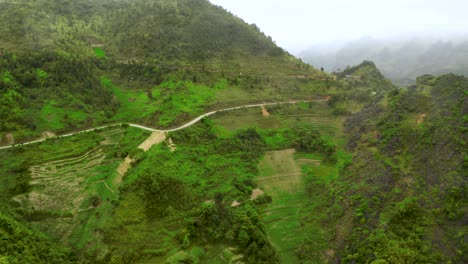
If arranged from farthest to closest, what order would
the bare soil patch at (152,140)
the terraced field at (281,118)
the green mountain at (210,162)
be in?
the terraced field at (281,118) → the bare soil patch at (152,140) → the green mountain at (210,162)

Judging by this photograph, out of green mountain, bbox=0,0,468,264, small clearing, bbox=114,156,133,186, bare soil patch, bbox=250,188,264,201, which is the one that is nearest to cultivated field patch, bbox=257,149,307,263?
green mountain, bbox=0,0,468,264

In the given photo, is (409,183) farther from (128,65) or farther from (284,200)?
(128,65)

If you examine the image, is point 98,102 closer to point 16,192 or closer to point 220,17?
point 16,192

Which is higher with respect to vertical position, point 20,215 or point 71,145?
point 71,145

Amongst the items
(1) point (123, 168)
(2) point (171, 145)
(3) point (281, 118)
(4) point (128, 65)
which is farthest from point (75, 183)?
(3) point (281, 118)

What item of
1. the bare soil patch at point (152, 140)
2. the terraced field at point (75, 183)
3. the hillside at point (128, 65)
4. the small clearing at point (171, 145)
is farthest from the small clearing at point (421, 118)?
the terraced field at point (75, 183)

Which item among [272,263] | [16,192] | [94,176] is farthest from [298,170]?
[16,192]

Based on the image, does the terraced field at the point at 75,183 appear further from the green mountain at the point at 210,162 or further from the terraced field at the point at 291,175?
the terraced field at the point at 291,175

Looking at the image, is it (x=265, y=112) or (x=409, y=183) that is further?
(x=265, y=112)
